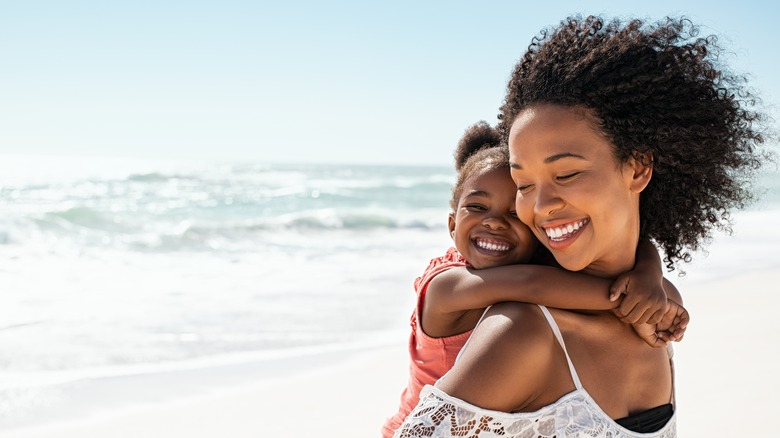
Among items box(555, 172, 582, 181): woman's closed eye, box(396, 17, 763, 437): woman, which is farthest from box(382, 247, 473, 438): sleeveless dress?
box(555, 172, 582, 181): woman's closed eye

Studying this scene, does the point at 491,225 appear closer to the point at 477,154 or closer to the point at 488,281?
the point at 477,154

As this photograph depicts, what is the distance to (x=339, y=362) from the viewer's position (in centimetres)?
673

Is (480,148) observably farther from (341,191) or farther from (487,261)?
(341,191)

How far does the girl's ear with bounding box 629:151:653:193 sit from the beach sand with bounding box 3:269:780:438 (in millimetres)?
2970

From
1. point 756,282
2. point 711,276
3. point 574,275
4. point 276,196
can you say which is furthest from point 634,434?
point 276,196

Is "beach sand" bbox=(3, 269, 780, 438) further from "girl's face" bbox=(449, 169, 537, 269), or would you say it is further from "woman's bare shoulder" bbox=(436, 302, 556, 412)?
"woman's bare shoulder" bbox=(436, 302, 556, 412)

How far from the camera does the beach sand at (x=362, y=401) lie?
4840 millimetres

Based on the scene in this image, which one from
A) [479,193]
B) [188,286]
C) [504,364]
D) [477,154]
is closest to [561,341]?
[504,364]

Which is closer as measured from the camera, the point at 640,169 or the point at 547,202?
the point at 547,202

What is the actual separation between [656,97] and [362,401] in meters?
4.22

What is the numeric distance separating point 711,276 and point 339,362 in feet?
19.5

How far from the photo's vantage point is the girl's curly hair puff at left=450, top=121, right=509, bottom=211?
2768mm

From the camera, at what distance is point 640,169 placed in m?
2.04

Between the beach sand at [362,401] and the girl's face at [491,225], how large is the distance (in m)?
2.48
